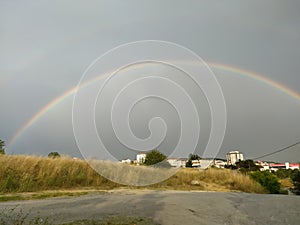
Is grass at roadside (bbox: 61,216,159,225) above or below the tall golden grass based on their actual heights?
below

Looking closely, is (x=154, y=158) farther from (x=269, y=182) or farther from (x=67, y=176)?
(x=67, y=176)

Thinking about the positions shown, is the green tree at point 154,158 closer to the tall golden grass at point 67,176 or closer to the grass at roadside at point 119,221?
the tall golden grass at point 67,176

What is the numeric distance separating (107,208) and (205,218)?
2.29 m

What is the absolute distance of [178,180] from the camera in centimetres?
1950

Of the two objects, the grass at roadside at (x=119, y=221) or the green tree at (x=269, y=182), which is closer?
the grass at roadside at (x=119, y=221)

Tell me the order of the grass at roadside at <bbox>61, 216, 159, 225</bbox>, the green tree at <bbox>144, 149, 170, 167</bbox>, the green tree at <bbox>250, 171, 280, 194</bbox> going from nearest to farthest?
the grass at roadside at <bbox>61, 216, 159, 225</bbox> → the green tree at <bbox>250, 171, 280, 194</bbox> → the green tree at <bbox>144, 149, 170, 167</bbox>

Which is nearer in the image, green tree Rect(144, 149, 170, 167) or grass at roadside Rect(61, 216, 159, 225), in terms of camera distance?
grass at roadside Rect(61, 216, 159, 225)

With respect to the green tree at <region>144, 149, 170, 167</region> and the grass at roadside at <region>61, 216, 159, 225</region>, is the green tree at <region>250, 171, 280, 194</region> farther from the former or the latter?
the grass at roadside at <region>61, 216, 159, 225</region>

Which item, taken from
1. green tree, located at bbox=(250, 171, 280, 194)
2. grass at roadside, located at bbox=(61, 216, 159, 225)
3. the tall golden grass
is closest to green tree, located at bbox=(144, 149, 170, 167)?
green tree, located at bbox=(250, 171, 280, 194)

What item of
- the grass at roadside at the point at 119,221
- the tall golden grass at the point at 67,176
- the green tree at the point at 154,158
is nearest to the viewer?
the grass at roadside at the point at 119,221

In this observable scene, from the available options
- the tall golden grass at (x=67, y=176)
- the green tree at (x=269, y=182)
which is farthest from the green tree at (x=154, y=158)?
the tall golden grass at (x=67, y=176)

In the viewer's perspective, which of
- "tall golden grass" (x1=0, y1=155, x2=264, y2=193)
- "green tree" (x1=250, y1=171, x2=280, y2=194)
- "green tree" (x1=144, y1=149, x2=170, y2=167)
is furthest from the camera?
"green tree" (x1=144, y1=149, x2=170, y2=167)

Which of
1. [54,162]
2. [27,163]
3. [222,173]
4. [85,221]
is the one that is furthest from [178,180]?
[85,221]

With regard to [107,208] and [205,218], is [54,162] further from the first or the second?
[205,218]
